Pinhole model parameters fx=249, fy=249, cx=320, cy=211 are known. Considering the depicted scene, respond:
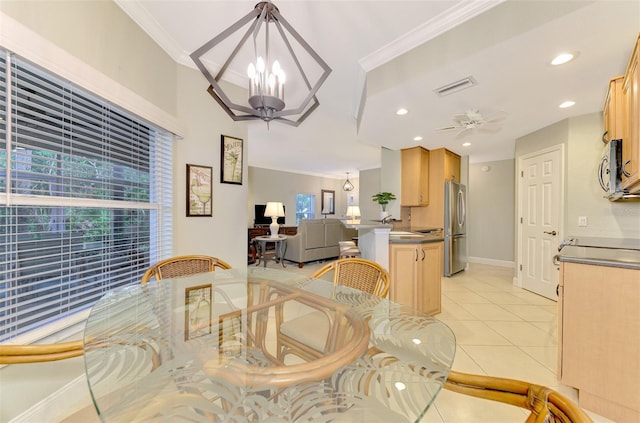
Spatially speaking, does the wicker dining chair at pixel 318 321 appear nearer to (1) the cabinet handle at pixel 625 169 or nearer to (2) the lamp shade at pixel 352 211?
(1) the cabinet handle at pixel 625 169

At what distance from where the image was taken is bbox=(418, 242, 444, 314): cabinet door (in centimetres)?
259

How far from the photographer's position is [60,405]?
4.55 ft

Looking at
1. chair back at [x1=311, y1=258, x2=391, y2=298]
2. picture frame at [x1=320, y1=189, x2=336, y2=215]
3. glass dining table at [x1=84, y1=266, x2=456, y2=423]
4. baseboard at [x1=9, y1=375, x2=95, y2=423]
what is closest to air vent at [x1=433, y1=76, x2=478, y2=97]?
chair back at [x1=311, y1=258, x2=391, y2=298]

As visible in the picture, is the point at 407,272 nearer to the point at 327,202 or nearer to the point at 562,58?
the point at 562,58

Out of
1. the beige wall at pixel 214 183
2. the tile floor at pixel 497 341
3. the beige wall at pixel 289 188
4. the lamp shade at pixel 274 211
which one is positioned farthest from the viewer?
the beige wall at pixel 289 188

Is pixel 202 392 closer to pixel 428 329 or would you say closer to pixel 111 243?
pixel 428 329

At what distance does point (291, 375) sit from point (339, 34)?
2.35m

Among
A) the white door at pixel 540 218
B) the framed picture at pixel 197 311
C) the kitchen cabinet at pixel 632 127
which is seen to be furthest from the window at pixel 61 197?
the white door at pixel 540 218

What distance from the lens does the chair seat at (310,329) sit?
3.86 feet

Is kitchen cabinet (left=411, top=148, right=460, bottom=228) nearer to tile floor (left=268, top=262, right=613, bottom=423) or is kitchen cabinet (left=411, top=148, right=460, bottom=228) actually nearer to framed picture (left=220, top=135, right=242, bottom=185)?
tile floor (left=268, top=262, right=613, bottom=423)

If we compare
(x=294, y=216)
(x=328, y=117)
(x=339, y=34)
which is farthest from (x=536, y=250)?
(x=294, y=216)

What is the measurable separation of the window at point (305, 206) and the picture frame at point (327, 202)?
40cm

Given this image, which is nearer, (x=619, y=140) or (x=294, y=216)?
(x=619, y=140)

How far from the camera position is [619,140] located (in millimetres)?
1935
